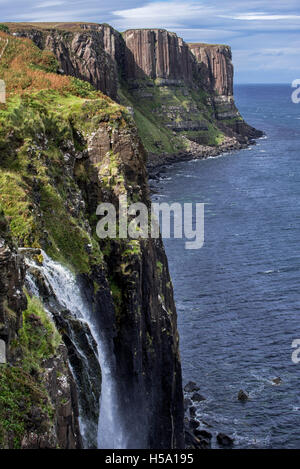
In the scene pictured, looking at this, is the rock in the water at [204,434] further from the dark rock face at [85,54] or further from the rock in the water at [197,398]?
the dark rock face at [85,54]

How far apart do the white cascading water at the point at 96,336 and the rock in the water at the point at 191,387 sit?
2659cm

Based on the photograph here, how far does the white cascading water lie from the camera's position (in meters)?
32.3

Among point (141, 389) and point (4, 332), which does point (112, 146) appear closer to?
point (141, 389)

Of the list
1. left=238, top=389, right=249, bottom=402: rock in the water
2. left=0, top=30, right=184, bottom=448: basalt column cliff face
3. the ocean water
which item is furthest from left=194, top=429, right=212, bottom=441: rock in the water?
left=0, top=30, right=184, bottom=448: basalt column cliff face

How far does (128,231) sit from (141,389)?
1029 centimetres

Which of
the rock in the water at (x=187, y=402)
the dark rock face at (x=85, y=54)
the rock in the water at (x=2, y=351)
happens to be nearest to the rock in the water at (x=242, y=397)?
the rock in the water at (x=187, y=402)

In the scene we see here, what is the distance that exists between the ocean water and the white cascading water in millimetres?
22488

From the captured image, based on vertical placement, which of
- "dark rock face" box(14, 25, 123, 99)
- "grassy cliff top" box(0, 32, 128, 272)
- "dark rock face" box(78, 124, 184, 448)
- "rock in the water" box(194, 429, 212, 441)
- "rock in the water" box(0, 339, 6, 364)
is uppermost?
"dark rock face" box(14, 25, 123, 99)

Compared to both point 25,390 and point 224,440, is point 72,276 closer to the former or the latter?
point 25,390

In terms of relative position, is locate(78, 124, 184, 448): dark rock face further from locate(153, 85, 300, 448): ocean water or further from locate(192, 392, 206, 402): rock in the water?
locate(192, 392, 206, 402): rock in the water

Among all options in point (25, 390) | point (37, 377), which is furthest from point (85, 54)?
point (25, 390)

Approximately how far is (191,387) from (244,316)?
16.4 meters
